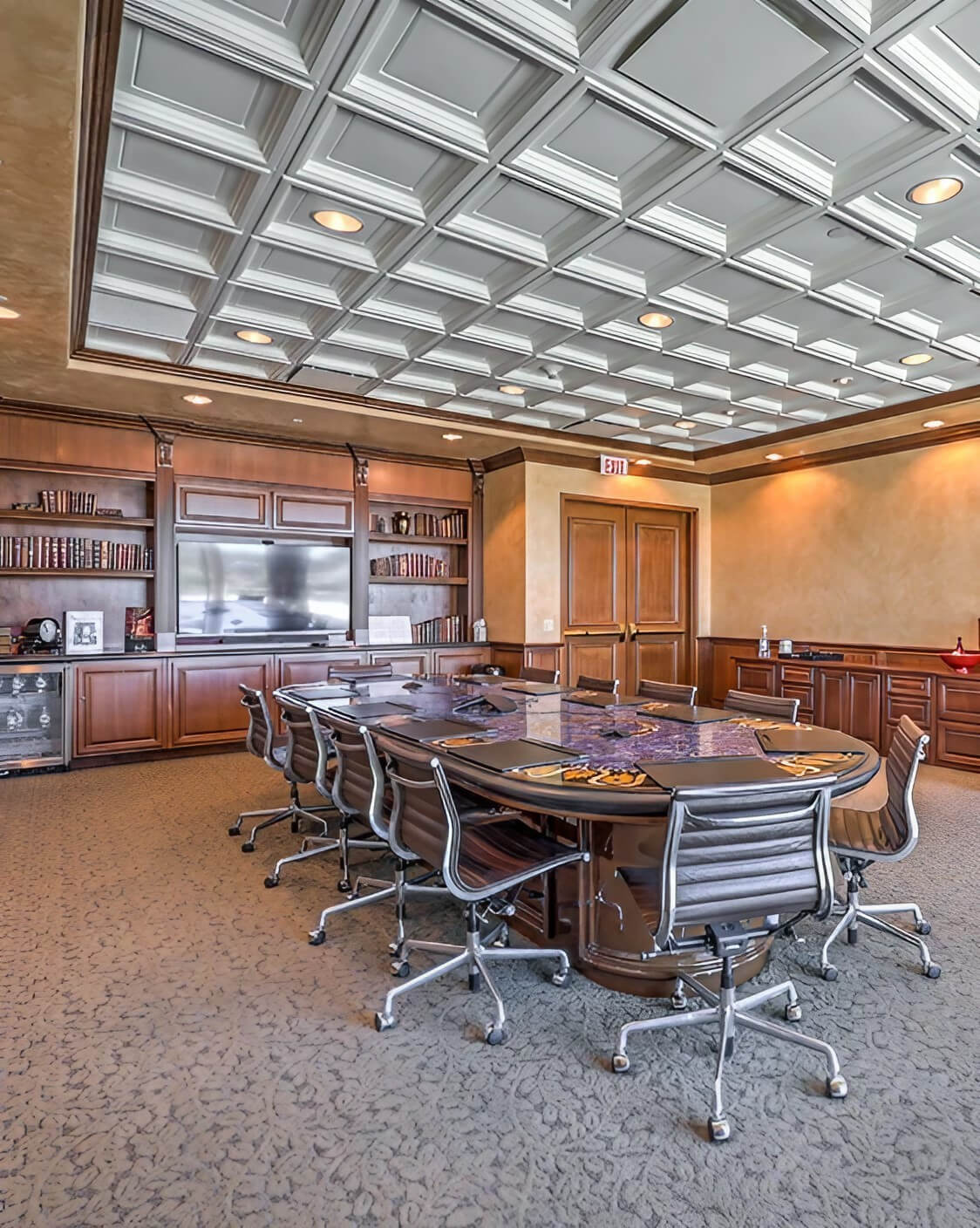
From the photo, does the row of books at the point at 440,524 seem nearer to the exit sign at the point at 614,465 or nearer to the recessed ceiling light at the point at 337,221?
the exit sign at the point at 614,465

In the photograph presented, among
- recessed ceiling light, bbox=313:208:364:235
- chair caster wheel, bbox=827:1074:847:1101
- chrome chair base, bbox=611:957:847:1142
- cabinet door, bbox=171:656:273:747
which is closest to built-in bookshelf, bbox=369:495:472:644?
cabinet door, bbox=171:656:273:747

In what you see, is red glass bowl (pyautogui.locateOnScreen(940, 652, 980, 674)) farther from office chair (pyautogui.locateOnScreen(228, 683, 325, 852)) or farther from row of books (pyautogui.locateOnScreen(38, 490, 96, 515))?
row of books (pyautogui.locateOnScreen(38, 490, 96, 515))

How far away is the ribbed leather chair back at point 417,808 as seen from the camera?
7.54ft

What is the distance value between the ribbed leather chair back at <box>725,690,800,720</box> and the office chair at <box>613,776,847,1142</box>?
1716 millimetres

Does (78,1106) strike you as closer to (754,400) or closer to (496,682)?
(496,682)

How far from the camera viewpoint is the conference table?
2203 millimetres

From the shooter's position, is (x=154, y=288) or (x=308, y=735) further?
(x=154, y=288)

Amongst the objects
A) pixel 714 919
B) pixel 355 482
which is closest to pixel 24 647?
pixel 355 482

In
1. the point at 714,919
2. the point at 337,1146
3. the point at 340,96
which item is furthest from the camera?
the point at 340,96

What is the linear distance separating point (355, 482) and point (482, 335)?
282 centimetres

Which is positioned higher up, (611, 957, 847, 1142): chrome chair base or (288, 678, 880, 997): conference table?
(288, 678, 880, 997): conference table

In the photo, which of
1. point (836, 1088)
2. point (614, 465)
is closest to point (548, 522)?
point (614, 465)

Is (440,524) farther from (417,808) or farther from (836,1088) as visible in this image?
(836,1088)

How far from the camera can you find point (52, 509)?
19.2 feet
